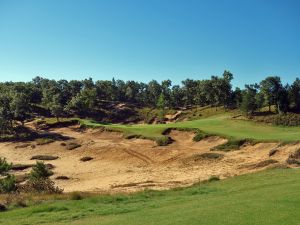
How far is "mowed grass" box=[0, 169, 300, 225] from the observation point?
16969 mm

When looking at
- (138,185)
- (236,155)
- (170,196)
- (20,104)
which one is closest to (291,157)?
(236,155)

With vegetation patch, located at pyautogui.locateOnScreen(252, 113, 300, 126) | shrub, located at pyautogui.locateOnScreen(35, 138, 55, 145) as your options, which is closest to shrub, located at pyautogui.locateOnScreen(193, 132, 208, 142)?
vegetation patch, located at pyautogui.locateOnScreen(252, 113, 300, 126)

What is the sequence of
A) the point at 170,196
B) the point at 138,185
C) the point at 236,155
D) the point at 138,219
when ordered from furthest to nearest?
the point at 236,155 < the point at 138,185 < the point at 170,196 < the point at 138,219

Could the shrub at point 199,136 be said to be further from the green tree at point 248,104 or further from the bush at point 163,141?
the green tree at point 248,104

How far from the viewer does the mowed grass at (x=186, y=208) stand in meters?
17.0

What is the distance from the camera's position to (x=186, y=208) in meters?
20.2

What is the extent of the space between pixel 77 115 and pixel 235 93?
50.9m

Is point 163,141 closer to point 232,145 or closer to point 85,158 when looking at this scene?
point 85,158

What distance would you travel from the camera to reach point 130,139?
7331cm

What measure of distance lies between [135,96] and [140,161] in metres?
123

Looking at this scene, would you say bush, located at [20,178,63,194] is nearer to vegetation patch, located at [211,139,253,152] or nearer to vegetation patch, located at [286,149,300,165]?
vegetation patch, located at [286,149,300,165]

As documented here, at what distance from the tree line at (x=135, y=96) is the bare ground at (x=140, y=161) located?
27.3 m

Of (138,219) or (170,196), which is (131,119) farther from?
(138,219)

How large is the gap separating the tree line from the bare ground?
27.3 m
